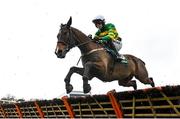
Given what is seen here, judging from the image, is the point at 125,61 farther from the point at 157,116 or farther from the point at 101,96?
the point at 157,116

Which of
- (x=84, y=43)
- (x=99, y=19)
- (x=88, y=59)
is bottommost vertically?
(x=88, y=59)

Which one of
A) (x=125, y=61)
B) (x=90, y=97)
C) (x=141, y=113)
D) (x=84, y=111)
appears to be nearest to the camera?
(x=141, y=113)

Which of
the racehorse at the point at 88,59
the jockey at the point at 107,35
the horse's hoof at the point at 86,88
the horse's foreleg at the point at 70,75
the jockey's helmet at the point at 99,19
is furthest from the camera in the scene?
the jockey at the point at 107,35

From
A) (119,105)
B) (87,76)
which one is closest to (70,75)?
(87,76)

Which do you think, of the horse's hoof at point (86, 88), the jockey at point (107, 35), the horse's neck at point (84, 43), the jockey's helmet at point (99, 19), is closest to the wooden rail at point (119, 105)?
the horse's hoof at point (86, 88)

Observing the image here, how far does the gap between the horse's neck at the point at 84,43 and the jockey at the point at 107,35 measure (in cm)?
30

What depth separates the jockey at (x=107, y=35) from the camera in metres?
13.5

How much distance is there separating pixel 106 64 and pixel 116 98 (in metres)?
5.51

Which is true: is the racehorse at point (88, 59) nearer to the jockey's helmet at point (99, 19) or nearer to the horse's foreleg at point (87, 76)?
the horse's foreleg at point (87, 76)

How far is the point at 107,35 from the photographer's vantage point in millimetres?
13602

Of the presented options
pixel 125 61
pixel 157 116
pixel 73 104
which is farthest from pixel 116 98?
pixel 125 61

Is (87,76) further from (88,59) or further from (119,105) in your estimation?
(119,105)

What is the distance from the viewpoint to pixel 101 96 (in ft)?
27.8

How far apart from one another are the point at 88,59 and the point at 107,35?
103cm
